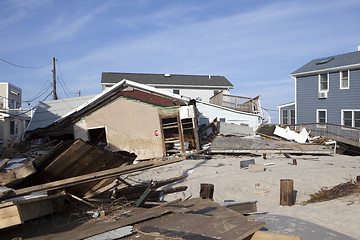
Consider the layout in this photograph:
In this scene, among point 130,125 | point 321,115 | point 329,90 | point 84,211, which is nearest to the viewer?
point 84,211

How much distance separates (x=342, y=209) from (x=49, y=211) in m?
5.78

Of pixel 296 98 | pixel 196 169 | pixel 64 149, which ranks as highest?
pixel 296 98

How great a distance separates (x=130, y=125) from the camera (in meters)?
17.7

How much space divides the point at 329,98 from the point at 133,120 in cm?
1506

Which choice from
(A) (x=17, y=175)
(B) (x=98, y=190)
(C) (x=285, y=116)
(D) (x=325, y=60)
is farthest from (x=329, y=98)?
(A) (x=17, y=175)

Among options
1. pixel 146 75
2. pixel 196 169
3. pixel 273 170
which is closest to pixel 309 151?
pixel 273 170

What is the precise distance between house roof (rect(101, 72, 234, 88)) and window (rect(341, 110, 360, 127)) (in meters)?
15.2

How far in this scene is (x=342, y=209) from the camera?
6.79 m

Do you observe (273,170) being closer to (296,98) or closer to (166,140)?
(166,140)

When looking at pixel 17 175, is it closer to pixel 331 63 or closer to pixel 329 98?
pixel 329 98

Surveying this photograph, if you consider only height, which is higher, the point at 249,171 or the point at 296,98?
the point at 296,98

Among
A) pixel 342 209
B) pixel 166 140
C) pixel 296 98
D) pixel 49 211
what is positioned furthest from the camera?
pixel 296 98

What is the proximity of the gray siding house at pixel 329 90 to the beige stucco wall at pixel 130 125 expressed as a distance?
45.5 ft

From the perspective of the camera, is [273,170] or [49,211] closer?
[49,211]
